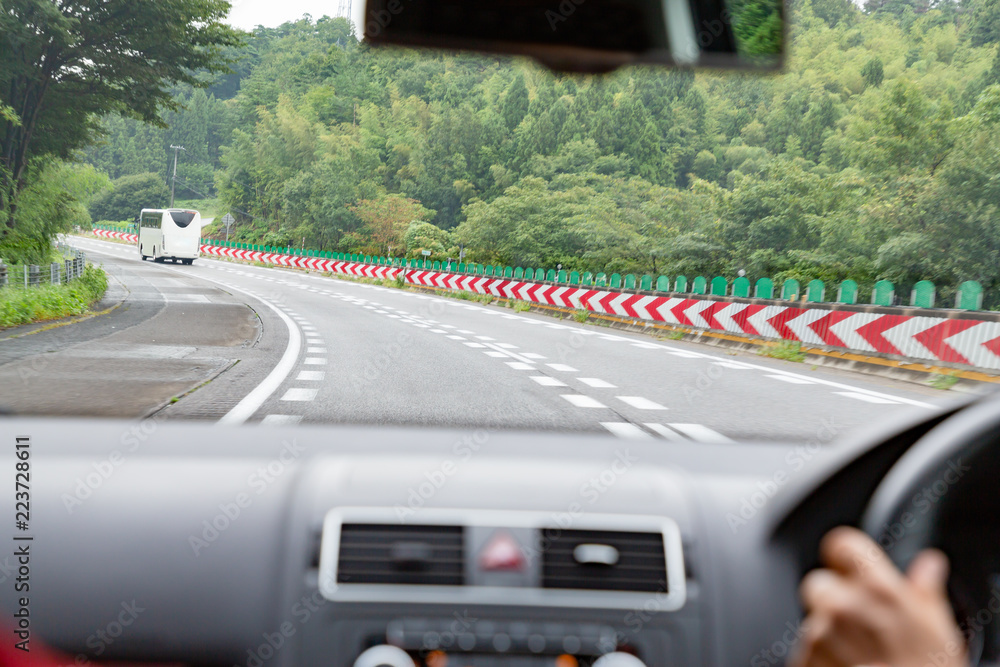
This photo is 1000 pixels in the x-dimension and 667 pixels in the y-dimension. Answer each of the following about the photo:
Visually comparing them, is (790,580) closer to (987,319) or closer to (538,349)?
(987,319)

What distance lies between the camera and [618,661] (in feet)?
7.66

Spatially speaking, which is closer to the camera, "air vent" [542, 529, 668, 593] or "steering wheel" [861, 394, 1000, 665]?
"steering wheel" [861, 394, 1000, 665]

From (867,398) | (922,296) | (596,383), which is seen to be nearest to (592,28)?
(596,383)

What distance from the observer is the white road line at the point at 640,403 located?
9234mm

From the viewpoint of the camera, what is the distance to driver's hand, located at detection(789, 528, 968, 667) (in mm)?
1421

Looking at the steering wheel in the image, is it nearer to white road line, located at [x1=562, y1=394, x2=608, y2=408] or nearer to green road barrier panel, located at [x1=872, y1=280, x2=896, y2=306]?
white road line, located at [x1=562, y1=394, x2=608, y2=408]

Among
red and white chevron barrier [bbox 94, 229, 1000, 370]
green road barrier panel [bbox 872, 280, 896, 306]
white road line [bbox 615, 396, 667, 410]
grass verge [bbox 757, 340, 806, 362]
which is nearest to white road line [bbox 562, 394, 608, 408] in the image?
white road line [bbox 615, 396, 667, 410]

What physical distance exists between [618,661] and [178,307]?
24.2 meters

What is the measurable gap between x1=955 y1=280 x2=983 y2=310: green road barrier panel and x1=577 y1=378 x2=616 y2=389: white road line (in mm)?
7178

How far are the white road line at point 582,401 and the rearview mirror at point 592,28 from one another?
6.62 meters

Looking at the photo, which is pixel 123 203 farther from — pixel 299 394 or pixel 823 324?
pixel 299 394

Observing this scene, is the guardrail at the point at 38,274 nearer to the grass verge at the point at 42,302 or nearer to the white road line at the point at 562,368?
the grass verge at the point at 42,302

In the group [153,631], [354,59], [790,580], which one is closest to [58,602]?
[153,631]

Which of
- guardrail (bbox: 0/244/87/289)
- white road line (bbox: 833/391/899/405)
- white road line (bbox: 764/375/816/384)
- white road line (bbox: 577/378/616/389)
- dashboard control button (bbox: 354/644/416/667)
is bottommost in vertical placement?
white road line (bbox: 764/375/816/384)
